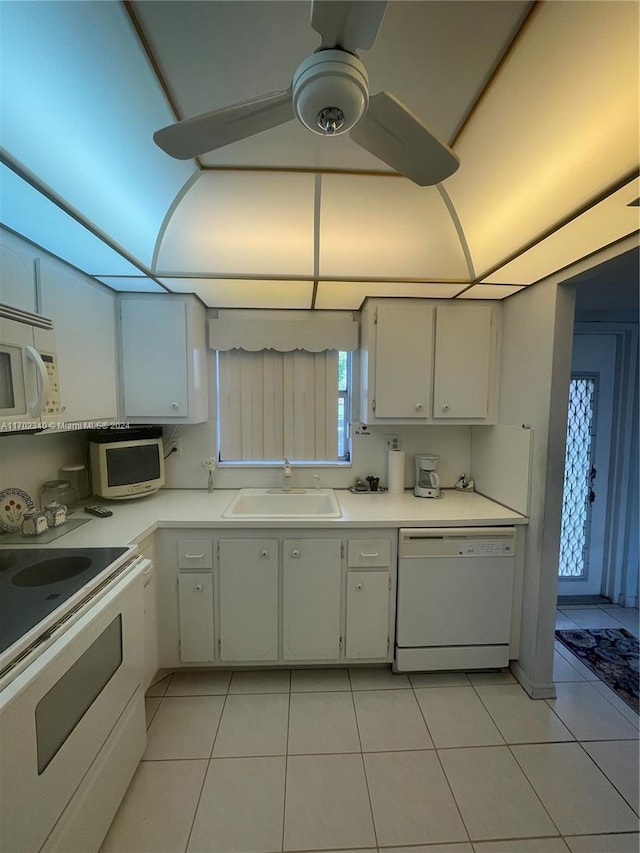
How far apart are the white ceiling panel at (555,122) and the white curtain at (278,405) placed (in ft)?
4.63

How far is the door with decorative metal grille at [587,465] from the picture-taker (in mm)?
2650

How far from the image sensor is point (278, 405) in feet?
8.27

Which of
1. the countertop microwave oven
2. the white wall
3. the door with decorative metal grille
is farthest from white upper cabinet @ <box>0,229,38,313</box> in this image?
the door with decorative metal grille

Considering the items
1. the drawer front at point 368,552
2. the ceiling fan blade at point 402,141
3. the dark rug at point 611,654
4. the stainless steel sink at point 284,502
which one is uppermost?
the ceiling fan blade at point 402,141

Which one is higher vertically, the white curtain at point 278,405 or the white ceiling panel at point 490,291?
the white ceiling panel at point 490,291

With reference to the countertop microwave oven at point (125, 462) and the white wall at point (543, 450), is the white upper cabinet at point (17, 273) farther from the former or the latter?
the white wall at point (543, 450)

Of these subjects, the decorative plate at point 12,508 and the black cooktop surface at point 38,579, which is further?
the decorative plate at point 12,508

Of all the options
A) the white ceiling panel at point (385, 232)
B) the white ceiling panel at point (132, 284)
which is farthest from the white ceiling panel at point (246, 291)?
the white ceiling panel at point (385, 232)

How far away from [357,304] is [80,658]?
2.29m

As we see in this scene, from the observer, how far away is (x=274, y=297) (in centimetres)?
214

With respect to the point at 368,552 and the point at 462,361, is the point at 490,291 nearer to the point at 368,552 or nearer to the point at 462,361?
the point at 462,361

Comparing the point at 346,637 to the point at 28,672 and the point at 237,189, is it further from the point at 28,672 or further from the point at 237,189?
the point at 237,189

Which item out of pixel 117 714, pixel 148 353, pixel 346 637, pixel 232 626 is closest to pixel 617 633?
pixel 346 637

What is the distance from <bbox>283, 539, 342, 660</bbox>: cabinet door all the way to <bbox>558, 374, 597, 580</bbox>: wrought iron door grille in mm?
2039
